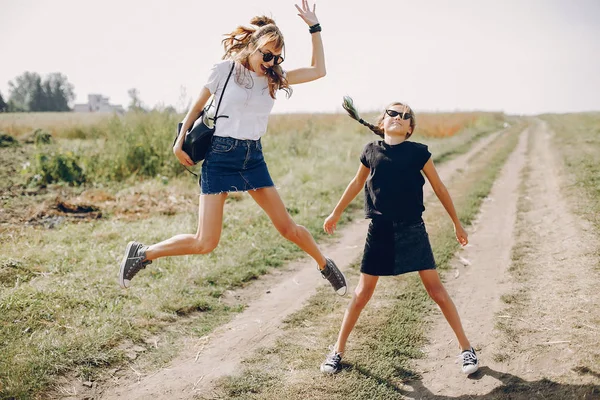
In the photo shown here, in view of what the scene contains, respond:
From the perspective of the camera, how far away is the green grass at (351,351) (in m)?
3.31

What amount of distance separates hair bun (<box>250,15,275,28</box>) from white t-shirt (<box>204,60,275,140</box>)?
15.1 inches

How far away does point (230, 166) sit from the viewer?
11.8ft

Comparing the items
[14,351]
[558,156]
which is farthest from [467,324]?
[558,156]

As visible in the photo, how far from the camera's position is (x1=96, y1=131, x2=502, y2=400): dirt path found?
3.38 meters

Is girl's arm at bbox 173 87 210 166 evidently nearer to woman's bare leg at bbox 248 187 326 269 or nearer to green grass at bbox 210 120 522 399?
woman's bare leg at bbox 248 187 326 269

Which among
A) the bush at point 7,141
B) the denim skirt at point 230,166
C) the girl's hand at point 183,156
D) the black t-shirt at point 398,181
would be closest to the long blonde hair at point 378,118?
the black t-shirt at point 398,181

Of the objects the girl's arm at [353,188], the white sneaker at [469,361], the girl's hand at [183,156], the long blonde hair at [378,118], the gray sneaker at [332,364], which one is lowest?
the gray sneaker at [332,364]

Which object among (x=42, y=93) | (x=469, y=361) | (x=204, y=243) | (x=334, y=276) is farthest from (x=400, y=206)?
(x=42, y=93)

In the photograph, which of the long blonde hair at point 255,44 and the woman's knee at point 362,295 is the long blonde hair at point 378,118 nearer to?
the long blonde hair at point 255,44

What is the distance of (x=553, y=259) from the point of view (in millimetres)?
5777

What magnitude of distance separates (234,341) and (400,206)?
1.78m

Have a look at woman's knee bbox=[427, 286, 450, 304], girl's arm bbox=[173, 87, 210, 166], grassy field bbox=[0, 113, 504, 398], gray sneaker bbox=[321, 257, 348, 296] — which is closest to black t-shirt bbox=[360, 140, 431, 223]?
woman's knee bbox=[427, 286, 450, 304]

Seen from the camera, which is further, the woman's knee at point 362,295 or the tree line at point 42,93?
the tree line at point 42,93

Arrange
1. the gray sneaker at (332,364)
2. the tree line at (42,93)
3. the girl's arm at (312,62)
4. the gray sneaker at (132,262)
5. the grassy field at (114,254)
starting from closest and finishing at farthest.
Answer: the gray sneaker at (332,364) → the girl's arm at (312,62) → the grassy field at (114,254) → the gray sneaker at (132,262) → the tree line at (42,93)
